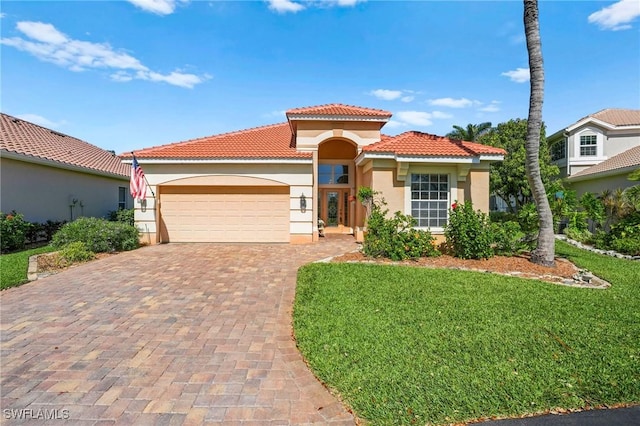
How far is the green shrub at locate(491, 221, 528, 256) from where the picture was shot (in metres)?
10.1

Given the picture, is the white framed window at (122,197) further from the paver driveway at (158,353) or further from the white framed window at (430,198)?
the white framed window at (430,198)

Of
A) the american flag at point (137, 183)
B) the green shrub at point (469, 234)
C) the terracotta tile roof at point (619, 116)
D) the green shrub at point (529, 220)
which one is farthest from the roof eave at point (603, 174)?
the american flag at point (137, 183)

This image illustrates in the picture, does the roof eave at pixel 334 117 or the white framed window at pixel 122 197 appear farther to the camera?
the white framed window at pixel 122 197

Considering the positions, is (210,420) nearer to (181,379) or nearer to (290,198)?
(181,379)

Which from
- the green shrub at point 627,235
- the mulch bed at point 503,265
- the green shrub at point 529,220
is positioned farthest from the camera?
the green shrub at point 627,235

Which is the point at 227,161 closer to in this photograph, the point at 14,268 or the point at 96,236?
the point at 96,236

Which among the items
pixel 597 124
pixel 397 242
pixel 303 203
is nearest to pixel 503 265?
pixel 397 242

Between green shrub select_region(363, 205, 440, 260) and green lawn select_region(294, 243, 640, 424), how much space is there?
8.78ft

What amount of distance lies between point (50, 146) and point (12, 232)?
6460 millimetres

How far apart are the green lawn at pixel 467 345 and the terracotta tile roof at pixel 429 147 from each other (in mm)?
6011

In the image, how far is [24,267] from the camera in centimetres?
872

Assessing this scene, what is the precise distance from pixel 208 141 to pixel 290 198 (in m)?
5.15

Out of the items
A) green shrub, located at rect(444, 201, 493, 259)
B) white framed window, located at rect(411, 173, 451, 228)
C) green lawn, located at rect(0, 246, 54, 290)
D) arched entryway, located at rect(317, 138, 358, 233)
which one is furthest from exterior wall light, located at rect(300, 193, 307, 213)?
green lawn, located at rect(0, 246, 54, 290)

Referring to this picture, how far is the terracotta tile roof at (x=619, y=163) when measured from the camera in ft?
49.2
